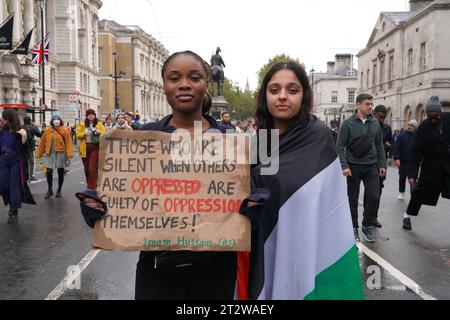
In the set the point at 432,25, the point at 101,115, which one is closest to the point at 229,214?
the point at 432,25

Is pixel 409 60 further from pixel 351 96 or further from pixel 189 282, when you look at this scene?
pixel 189 282

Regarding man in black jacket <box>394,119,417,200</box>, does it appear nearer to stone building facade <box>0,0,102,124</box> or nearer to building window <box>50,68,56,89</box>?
stone building facade <box>0,0,102,124</box>

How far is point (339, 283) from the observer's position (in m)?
2.65

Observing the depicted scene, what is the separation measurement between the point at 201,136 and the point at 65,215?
7.31m

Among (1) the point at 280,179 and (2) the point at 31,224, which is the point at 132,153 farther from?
(2) the point at 31,224

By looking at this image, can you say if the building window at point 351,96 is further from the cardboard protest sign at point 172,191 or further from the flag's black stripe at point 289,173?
the cardboard protest sign at point 172,191

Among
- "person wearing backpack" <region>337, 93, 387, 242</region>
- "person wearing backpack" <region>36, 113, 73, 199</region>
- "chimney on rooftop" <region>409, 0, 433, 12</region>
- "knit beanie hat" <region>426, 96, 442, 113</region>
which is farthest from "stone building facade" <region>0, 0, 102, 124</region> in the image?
"chimney on rooftop" <region>409, 0, 433, 12</region>

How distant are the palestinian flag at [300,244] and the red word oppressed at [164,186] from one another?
1.20ft

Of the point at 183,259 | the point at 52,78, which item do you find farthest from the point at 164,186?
the point at 52,78

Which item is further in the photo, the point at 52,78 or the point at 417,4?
the point at 52,78

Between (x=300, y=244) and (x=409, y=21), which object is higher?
(x=409, y=21)

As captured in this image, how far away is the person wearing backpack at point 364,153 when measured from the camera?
6.98 metres

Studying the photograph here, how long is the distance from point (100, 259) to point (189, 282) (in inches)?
153
